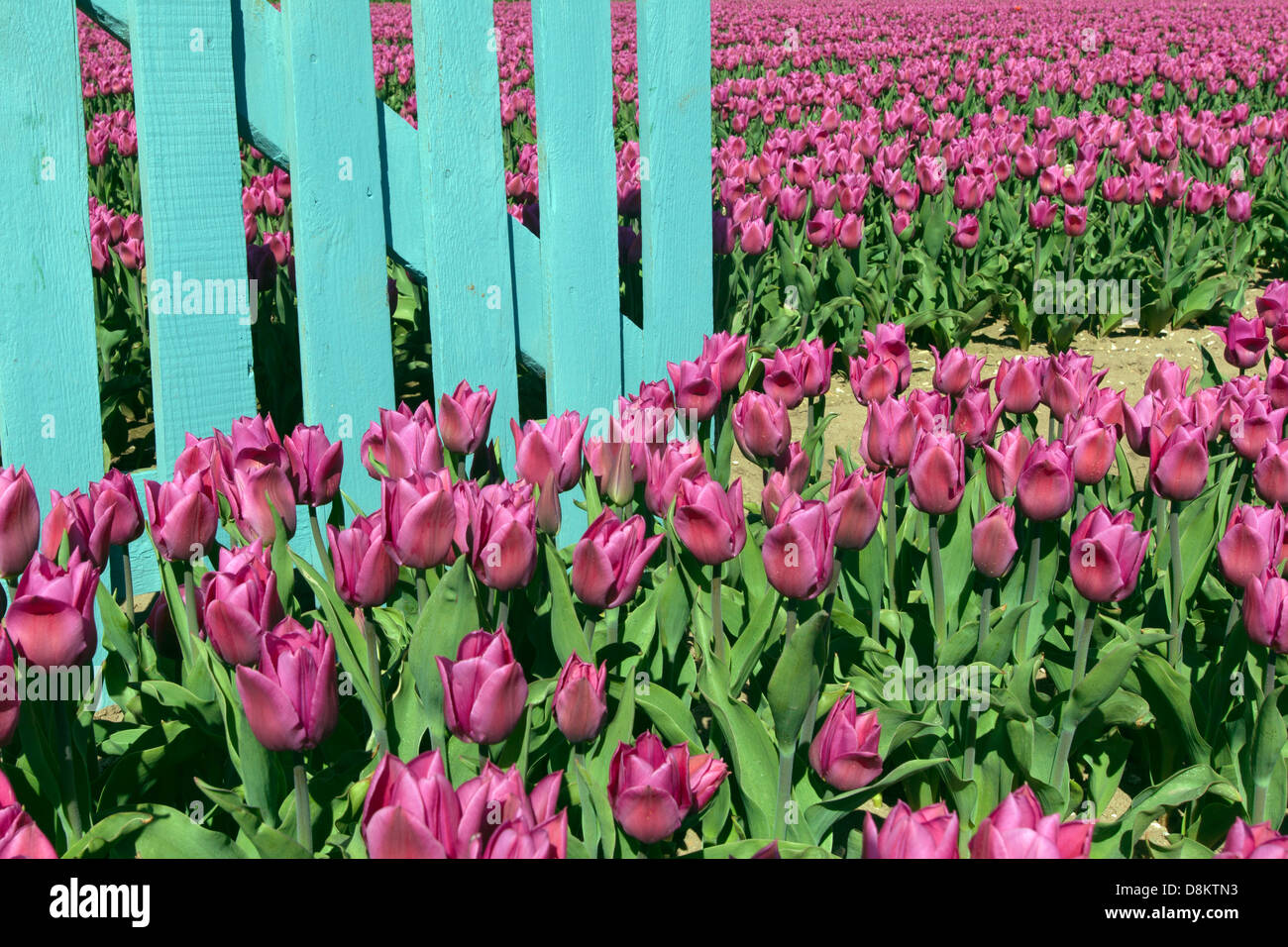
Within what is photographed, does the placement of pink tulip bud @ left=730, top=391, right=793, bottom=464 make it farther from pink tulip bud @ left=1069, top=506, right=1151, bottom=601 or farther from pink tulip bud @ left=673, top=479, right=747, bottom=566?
pink tulip bud @ left=1069, top=506, right=1151, bottom=601

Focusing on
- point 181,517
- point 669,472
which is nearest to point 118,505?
point 181,517

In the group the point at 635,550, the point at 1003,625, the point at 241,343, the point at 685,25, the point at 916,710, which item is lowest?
the point at 916,710

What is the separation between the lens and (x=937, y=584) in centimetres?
211

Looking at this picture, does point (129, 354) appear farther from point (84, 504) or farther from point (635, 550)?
point (635, 550)

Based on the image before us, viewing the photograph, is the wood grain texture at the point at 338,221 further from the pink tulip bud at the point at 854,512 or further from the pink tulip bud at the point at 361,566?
the pink tulip bud at the point at 854,512

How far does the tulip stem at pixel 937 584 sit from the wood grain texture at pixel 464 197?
4.04ft

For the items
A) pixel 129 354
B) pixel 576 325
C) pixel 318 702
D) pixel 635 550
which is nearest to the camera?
pixel 318 702

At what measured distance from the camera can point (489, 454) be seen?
92.1 inches

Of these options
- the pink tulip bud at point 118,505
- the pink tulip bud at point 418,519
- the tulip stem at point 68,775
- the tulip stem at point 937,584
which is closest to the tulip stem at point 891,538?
the tulip stem at point 937,584

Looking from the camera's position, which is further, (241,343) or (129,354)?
(129,354)

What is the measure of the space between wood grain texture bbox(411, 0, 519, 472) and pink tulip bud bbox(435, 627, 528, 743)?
1.47m

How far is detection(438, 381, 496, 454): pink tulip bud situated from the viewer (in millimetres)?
2182

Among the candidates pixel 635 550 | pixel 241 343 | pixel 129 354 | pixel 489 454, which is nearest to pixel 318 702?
pixel 635 550

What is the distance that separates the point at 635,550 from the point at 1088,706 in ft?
2.27
